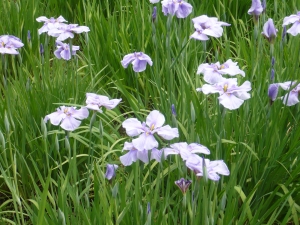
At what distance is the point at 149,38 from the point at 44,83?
2.36 ft

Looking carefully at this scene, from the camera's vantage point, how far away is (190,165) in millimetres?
1180

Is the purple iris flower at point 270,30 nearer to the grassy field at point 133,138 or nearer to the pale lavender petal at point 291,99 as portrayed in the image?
the grassy field at point 133,138

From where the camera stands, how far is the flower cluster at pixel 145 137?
1203 millimetres

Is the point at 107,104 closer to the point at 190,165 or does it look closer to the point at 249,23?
the point at 190,165

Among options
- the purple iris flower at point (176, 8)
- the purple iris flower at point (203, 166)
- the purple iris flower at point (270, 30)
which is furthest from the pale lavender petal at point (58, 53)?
the purple iris flower at point (203, 166)

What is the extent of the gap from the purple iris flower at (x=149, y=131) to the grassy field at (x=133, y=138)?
60mm

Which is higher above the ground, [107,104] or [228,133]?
[107,104]

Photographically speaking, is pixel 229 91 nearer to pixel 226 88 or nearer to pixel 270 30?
pixel 226 88

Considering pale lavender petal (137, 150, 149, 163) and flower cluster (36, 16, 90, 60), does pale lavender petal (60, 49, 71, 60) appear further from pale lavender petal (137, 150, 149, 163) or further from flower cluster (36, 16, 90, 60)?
pale lavender petal (137, 150, 149, 163)

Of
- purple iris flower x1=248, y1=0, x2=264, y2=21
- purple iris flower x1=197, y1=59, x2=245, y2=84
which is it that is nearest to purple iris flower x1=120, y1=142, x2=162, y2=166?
purple iris flower x1=197, y1=59, x2=245, y2=84

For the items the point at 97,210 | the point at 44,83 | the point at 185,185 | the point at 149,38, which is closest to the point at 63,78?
the point at 44,83

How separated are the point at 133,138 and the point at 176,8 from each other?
499 millimetres

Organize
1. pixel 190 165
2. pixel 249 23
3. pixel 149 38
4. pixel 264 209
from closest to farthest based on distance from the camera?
1. pixel 190 165
2. pixel 264 209
3. pixel 149 38
4. pixel 249 23

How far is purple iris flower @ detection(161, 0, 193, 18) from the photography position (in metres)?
1.76
